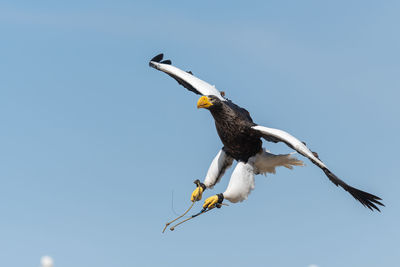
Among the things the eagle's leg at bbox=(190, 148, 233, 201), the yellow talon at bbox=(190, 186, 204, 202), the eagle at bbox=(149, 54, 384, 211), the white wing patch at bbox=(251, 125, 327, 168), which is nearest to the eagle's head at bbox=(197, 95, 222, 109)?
the eagle at bbox=(149, 54, 384, 211)

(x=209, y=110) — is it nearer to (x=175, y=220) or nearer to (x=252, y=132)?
(x=252, y=132)

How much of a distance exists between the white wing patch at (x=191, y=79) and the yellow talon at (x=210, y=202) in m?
2.35

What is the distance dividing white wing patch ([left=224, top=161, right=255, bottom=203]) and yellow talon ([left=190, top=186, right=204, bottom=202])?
0.65 meters

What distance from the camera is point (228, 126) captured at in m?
12.9

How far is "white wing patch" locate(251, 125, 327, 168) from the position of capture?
40.4ft

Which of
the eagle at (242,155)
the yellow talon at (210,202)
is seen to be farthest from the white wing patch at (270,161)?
the yellow talon at (210,202)

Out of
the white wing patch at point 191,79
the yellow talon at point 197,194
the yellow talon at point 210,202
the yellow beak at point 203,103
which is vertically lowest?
the yellow talon at point 210,202

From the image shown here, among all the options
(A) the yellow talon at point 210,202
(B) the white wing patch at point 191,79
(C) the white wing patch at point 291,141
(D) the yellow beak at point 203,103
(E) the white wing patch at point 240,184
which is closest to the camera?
(C) the white wing patch at point 291,141

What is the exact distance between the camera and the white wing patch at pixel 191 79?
1458 centimetres

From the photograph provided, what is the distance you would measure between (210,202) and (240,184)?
67cm

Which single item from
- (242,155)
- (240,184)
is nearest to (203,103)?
(242,155)

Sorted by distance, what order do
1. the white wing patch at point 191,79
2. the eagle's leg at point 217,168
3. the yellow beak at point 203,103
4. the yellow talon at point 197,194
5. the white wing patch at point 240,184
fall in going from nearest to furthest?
1. the white wing patch at point 240,184
2. the yellow beak at point 203,103
3. the yellow talon at point 197,194
4. the eagle's leg at point 217,168
5. the white wing patch at point 191,79

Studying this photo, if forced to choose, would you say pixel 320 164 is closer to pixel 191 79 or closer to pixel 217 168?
pixel 217 168

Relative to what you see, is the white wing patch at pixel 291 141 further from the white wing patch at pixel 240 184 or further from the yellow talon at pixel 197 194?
the yellow talon at pixel 197 194
